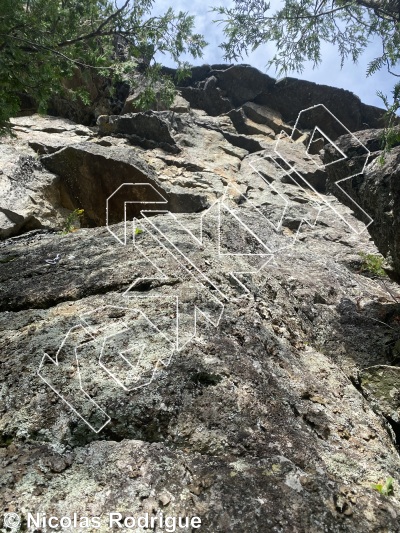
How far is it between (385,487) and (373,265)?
6.16 metres

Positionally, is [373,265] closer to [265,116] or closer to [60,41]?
[60,41]

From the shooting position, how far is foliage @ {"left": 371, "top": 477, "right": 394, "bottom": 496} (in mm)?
3006

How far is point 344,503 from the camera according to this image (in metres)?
2.77

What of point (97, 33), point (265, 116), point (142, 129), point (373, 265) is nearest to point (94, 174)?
point (97, 33)

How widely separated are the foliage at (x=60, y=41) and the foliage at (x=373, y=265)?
525 cm

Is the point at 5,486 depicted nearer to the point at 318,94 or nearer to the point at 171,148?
the point at 171,148

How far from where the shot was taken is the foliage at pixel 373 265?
27.9ft

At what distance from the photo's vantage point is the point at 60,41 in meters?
8.48

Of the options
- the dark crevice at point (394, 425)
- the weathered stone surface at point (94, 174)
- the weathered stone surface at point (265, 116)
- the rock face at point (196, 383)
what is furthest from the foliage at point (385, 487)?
the weathered stone surface at point (265, 116)

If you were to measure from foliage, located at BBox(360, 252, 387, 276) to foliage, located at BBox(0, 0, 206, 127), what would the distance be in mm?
5251

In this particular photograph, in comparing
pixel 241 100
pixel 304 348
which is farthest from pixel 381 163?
pixel 241 100

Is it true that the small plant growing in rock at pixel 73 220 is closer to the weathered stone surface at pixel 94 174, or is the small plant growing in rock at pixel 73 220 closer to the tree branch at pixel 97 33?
the weathered stone surface at pixel 94 174

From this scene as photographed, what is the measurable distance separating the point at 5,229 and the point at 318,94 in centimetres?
2080

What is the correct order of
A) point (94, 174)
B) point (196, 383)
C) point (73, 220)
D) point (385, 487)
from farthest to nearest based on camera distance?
point (94, 174) → point (73, 220) → point (196, 383) → point (385, 487)
